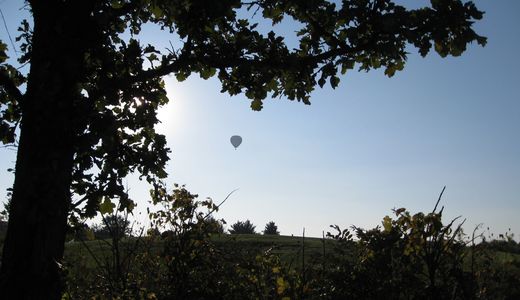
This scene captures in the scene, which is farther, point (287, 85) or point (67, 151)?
point (287, 85)


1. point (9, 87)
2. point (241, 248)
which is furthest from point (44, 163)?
point (241, 248)

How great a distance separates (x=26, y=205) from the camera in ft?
14.0

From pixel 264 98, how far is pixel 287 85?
1.21 ft

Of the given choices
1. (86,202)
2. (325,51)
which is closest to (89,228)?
(86,202)

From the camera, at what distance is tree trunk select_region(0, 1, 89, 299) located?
4188mm

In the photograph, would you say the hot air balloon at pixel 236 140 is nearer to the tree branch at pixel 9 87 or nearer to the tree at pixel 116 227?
the tree at pixel 116 227

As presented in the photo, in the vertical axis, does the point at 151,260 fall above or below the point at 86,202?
below

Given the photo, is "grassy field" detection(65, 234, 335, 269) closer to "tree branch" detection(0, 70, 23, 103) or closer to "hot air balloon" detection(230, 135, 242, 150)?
"tree branch" detection(0, 70, 23, 103)

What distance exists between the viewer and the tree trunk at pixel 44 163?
4188mm

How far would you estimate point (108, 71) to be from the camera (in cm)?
488

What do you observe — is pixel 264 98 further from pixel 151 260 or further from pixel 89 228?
pixel 151 260

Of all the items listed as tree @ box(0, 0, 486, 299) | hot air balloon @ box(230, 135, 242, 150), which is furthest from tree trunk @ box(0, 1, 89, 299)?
hot air balloon @ box(230, 135, 242, 150)

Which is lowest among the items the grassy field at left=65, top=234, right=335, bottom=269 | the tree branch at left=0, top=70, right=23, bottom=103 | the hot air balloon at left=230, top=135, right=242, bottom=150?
the grassy field at left=65, top=234, right=335, bottom=269

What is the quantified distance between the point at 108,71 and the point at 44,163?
121 centimetres
